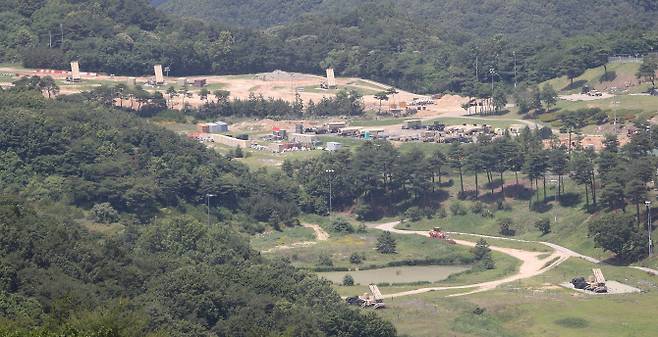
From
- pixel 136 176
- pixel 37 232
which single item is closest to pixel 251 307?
pixel 37 232

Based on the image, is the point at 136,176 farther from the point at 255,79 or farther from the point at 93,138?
the point at 255,79

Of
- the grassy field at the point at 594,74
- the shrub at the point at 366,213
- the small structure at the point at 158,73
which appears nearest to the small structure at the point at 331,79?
the small structure at the point at 158,73

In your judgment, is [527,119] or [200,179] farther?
[527,119]

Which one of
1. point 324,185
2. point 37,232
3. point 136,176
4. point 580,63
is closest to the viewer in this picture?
point 37,232

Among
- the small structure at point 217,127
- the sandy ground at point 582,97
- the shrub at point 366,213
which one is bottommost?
the shrub at point 366,213

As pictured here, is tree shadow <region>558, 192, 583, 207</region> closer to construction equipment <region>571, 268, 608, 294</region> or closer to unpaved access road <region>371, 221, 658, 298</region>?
unpaved access road <region>371, 221, 658, 298</region>

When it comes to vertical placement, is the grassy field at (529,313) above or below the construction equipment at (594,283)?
below

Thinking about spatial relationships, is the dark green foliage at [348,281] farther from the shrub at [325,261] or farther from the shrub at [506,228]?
the shrub at [506,228]
